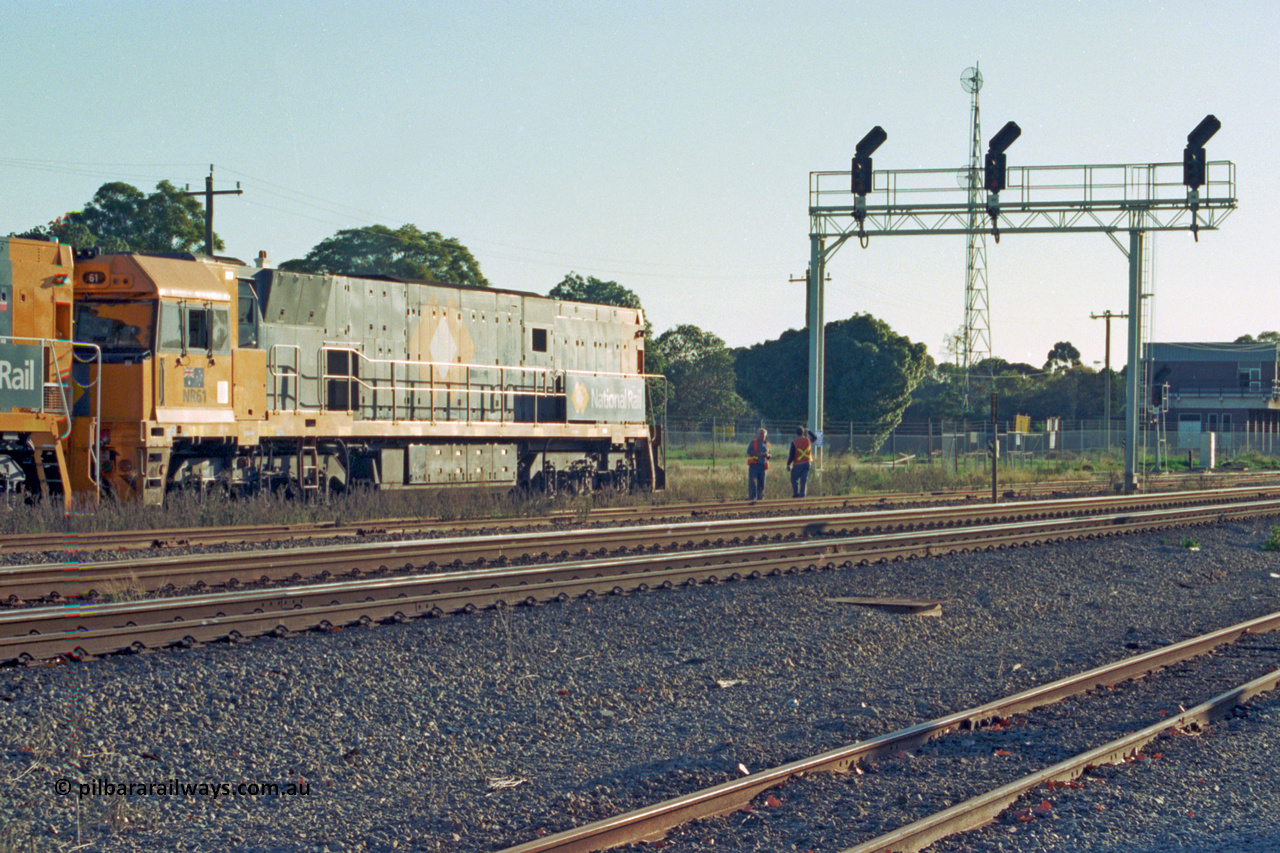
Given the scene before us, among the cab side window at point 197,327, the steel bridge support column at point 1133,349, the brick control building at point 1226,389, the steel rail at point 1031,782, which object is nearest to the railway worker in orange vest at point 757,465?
the cab side window at point 197,327

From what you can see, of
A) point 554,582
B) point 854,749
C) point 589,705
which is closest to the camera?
point 854,749

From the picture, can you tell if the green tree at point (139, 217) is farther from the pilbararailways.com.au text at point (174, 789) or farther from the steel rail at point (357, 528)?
the pilbararailways.com.au text at point (174, 789)

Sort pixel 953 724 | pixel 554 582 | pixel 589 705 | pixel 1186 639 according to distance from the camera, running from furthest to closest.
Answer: pixel 554 582
pixel 1186 639
pixel 589 705
pixel 953 724

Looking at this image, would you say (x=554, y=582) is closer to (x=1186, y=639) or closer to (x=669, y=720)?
(x=669, y=720)

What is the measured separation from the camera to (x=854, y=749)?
19.9ft

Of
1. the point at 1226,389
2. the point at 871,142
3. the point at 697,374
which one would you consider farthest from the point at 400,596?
the point at 1226,389

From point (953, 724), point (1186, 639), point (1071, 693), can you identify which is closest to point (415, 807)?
point (953, 724)

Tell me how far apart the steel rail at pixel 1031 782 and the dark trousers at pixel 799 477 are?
16.1m

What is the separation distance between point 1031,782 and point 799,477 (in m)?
18.5

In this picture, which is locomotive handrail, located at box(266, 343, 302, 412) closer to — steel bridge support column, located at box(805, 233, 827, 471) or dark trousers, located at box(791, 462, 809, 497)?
dark trousers, located at box(791, 462, 809, 497)

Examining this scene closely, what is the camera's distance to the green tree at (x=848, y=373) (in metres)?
53.0

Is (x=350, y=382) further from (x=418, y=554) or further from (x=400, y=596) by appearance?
(x=400, y=596)

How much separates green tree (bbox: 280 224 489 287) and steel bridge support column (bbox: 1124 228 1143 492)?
28735 millimetres

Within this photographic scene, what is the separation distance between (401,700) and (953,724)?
3.35 m
